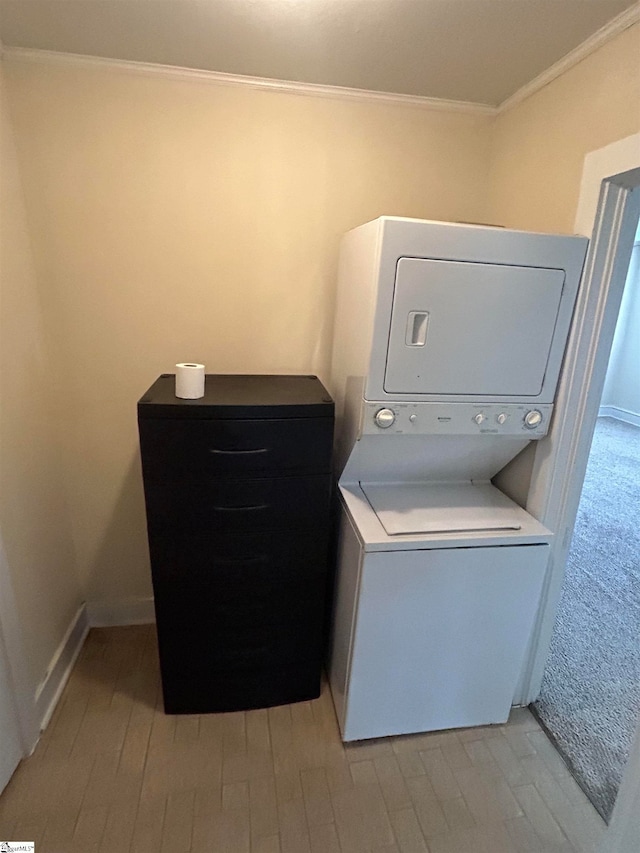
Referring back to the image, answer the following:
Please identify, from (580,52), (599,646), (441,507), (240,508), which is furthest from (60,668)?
(580,52)

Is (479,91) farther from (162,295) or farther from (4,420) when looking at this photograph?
(4,420)

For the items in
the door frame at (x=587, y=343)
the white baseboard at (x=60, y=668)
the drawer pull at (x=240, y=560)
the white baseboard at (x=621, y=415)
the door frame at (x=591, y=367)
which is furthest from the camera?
the white baseboard at (x=621, y=415)

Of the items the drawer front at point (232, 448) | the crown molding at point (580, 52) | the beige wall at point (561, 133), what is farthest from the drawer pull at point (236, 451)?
the crown molding at point (580, 52)

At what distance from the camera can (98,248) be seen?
67.0 inches

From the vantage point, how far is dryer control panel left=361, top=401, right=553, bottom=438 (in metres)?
1.40

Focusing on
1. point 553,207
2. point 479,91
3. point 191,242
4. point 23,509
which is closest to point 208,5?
point 191,242

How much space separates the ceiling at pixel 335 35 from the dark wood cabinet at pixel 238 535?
1060mm

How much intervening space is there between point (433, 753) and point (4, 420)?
1841mm

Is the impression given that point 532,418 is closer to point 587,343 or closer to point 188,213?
point 587,343

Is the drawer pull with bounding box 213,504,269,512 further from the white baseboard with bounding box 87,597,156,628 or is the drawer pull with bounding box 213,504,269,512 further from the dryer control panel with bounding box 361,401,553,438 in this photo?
the white baseboard with bounding box 87,597,156,628

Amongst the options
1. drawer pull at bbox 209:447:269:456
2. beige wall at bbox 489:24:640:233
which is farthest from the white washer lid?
beige wall at bbox 489:24:640:233

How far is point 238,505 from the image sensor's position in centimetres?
149

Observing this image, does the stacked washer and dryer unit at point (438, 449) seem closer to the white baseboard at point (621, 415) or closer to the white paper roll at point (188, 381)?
the white paper roll at point (188, 381)

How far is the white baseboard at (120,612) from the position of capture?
6.97 feet
